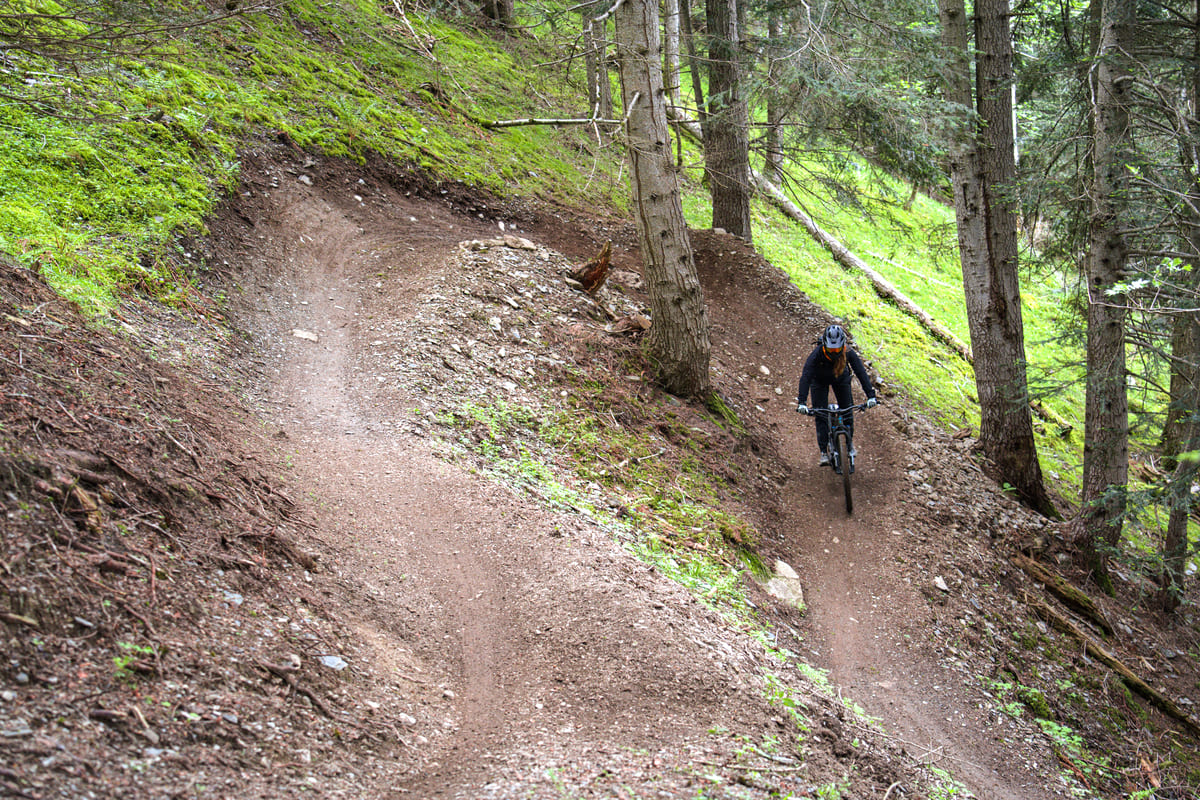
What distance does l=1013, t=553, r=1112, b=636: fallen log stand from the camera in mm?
9195

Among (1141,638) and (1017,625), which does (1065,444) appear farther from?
(1017,625)

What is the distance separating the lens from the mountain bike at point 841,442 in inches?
365

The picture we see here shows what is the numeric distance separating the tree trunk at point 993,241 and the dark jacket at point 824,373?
2342mm

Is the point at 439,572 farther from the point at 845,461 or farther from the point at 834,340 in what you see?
the point at 834,340

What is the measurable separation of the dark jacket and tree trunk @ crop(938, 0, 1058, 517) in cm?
234

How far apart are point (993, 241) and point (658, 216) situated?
525 centimetres

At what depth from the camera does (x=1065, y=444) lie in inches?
606

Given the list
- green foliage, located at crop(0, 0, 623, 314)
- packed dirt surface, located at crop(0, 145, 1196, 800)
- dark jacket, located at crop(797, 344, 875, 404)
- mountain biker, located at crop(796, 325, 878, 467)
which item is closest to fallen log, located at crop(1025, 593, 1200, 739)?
packed dirt surface, located at crop(0, 145, 1196, 800)

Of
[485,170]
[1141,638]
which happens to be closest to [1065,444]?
[1141,638]

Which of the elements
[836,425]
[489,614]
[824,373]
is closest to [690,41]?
[824,373]

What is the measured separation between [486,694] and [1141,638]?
9.39 m

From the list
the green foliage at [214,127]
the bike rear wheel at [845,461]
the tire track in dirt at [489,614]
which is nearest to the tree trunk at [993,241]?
the bike rear wheel at [845,461]

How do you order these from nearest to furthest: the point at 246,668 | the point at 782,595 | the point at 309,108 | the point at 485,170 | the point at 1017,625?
the point at 246,668 < the point at 782,595 < the point at 1017,625 < the point at 309,108 < the point at 485,170

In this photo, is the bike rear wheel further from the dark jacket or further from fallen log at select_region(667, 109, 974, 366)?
fallen log at select_region(667, 109, 974, 366)
